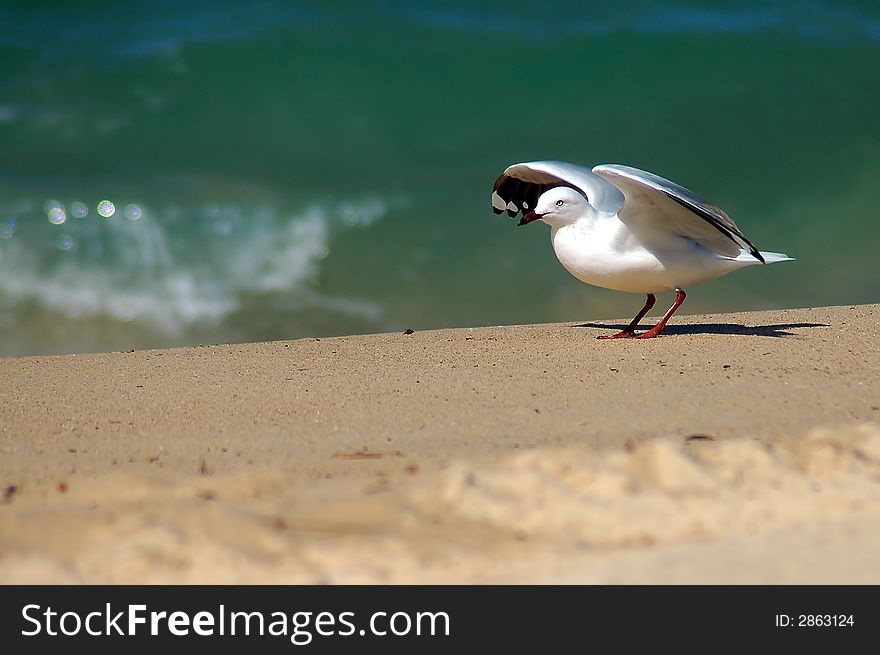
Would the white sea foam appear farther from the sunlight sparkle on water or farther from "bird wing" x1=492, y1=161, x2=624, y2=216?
"bird wing" x1=492, y1=161, x2=624, y2=216

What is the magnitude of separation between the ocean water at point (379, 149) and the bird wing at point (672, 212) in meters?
2.42

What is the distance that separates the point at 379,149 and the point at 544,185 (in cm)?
445

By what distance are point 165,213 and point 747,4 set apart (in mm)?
8150

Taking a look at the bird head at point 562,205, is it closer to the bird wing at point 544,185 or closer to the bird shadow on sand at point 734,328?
the bird wing at point 544,185

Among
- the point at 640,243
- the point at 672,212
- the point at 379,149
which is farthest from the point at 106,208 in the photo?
the point at 672,212

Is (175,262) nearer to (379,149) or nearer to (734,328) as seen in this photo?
(379,149)

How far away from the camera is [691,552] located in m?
2.26

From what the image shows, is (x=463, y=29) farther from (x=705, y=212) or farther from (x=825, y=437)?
(x=825, y=437)

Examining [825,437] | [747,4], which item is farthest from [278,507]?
[747,4]

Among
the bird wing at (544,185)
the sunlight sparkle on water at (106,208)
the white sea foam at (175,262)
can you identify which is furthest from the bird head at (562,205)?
the sunlight sparkle on water at (106,208)

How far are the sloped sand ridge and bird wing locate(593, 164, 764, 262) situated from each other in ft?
7.57

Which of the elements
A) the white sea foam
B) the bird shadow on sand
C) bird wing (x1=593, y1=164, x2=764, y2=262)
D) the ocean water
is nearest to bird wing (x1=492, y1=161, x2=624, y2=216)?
bird wing (x1=593, y1=164, x2=764, y2=262)

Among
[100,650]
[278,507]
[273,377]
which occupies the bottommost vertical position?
[100,650]

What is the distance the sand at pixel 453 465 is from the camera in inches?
89.2
